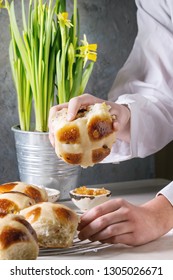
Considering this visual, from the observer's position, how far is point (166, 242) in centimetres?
173

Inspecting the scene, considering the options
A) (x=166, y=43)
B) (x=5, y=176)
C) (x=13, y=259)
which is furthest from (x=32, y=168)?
(x=13, y=259)

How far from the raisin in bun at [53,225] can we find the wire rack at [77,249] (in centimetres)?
1

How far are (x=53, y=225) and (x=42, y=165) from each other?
632 mm

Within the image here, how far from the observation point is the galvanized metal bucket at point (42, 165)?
2.17 m

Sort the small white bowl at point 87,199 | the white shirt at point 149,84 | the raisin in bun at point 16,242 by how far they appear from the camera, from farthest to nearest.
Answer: the white shirt at point 149,84
the small white bowl at point 87,199
the raisin in bun at point 16,242

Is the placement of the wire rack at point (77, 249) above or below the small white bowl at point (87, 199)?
above

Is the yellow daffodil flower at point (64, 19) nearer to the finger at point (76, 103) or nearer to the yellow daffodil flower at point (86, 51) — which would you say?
the yellow daffodil flower at point (86, 51)

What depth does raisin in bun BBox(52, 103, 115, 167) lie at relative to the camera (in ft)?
5.30

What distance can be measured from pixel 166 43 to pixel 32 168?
0.52 metres

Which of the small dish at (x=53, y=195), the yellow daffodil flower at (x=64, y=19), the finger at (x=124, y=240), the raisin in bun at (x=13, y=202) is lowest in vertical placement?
the small dish at (x=53, y=195)

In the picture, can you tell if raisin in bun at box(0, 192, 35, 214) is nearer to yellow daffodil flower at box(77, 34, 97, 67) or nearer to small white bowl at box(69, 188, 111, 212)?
small white bowl at box(69, 188, 111, 212)

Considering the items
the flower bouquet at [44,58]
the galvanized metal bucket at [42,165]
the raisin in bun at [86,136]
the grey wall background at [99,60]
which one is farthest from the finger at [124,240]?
the grey wall background at [99,60]

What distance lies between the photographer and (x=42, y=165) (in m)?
2.18
